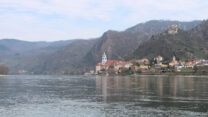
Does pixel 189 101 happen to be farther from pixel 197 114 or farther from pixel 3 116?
pixel 3 116

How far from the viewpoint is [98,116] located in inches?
1508

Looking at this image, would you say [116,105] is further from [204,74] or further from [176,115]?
[204,74]

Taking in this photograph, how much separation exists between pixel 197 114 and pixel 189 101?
12.5 meters

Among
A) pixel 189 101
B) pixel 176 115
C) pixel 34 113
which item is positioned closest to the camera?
pixel 176 115

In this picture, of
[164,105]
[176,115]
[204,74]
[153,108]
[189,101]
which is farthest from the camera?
[204,74]

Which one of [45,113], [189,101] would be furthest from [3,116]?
[189,101]

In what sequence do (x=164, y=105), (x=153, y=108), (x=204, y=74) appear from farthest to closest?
(x=204, y=74), (x=164, y=105), (x=153, y=108)

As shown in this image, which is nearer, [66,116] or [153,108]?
[66,116]

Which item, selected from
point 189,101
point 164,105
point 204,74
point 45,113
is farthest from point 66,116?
point 204,74

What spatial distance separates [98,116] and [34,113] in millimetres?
9242

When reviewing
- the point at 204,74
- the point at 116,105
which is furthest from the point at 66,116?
the point at 204,74

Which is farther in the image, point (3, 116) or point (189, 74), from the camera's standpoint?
point (189, 74)

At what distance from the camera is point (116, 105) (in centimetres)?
4738

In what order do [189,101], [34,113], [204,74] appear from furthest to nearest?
[204,74], [189,101], [34,113]
